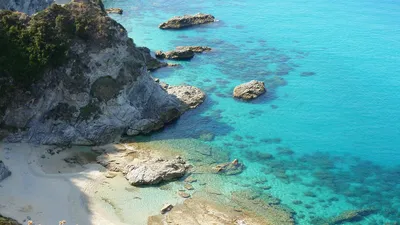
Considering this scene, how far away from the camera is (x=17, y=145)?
129 ft

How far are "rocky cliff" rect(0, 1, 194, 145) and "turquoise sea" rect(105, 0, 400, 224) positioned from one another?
16.8 ft

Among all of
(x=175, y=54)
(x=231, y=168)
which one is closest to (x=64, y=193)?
(x=231, y=168)

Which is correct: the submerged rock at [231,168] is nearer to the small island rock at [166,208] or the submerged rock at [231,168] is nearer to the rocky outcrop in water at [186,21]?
the small island rock at [166,208]

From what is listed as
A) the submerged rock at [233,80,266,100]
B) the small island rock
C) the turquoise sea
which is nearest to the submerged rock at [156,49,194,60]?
the turquoise sea

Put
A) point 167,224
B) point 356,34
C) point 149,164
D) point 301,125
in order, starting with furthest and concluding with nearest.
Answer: point 356,34, point 301,125, point 149,164, point 167,224

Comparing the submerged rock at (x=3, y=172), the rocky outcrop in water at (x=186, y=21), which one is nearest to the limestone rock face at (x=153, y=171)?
the submerged rock at (x=3, y=172)

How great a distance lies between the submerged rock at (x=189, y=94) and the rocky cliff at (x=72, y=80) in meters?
4.73

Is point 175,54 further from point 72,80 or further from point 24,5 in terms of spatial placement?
point 72,80

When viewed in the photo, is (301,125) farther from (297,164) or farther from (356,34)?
(356,34)

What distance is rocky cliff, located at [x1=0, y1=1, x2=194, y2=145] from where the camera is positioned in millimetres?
40156

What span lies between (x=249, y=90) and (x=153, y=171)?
21.3m

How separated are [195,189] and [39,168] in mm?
13747

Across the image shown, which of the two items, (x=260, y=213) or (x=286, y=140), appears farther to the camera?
(x=286, y=140)

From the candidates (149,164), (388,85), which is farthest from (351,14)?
(149,164)
